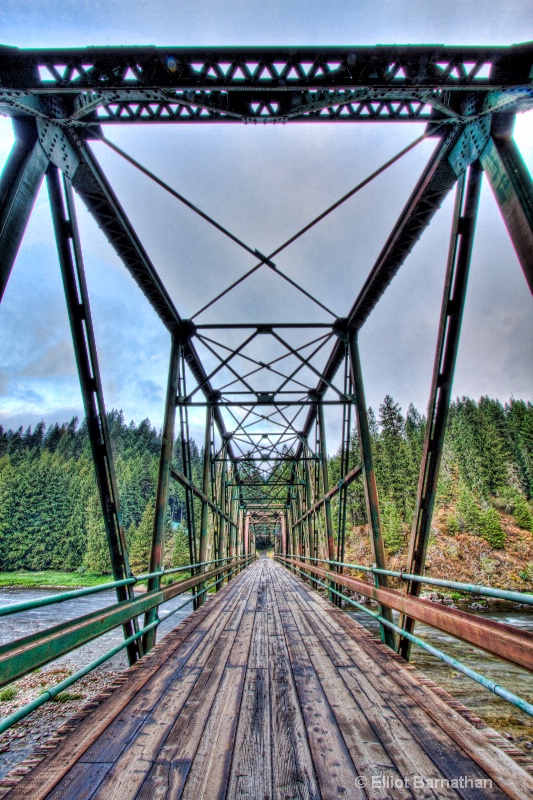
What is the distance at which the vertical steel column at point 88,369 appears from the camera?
13.0ft

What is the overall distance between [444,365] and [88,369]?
4682 millimetres

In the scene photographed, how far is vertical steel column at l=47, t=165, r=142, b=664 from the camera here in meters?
3.96

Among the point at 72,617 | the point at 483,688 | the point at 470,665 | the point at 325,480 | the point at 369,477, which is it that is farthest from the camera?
the point at 72,617

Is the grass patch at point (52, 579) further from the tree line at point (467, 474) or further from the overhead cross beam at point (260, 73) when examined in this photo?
the overhead cross beam at point (260, 73)

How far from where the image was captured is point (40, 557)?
2138 inches

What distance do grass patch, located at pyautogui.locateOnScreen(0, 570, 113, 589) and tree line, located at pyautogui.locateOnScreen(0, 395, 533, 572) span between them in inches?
55.6

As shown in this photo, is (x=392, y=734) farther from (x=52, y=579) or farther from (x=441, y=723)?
(x=52, y=579)

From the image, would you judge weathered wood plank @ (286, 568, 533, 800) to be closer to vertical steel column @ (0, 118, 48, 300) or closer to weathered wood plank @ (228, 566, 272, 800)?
weathered wood plank @ (228, 566, 272, 800)

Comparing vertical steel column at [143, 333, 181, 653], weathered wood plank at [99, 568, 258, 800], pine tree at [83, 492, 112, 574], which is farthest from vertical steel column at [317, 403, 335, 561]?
pine tree at [83, 492, 112, 574]

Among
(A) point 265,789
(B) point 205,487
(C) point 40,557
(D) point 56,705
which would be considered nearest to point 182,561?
(C) point 40,557

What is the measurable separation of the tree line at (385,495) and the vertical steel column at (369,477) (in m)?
36.7

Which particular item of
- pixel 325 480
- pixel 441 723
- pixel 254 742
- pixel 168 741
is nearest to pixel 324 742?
pixel 254 742

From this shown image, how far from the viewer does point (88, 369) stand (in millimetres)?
4348

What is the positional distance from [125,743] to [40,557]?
223ft
